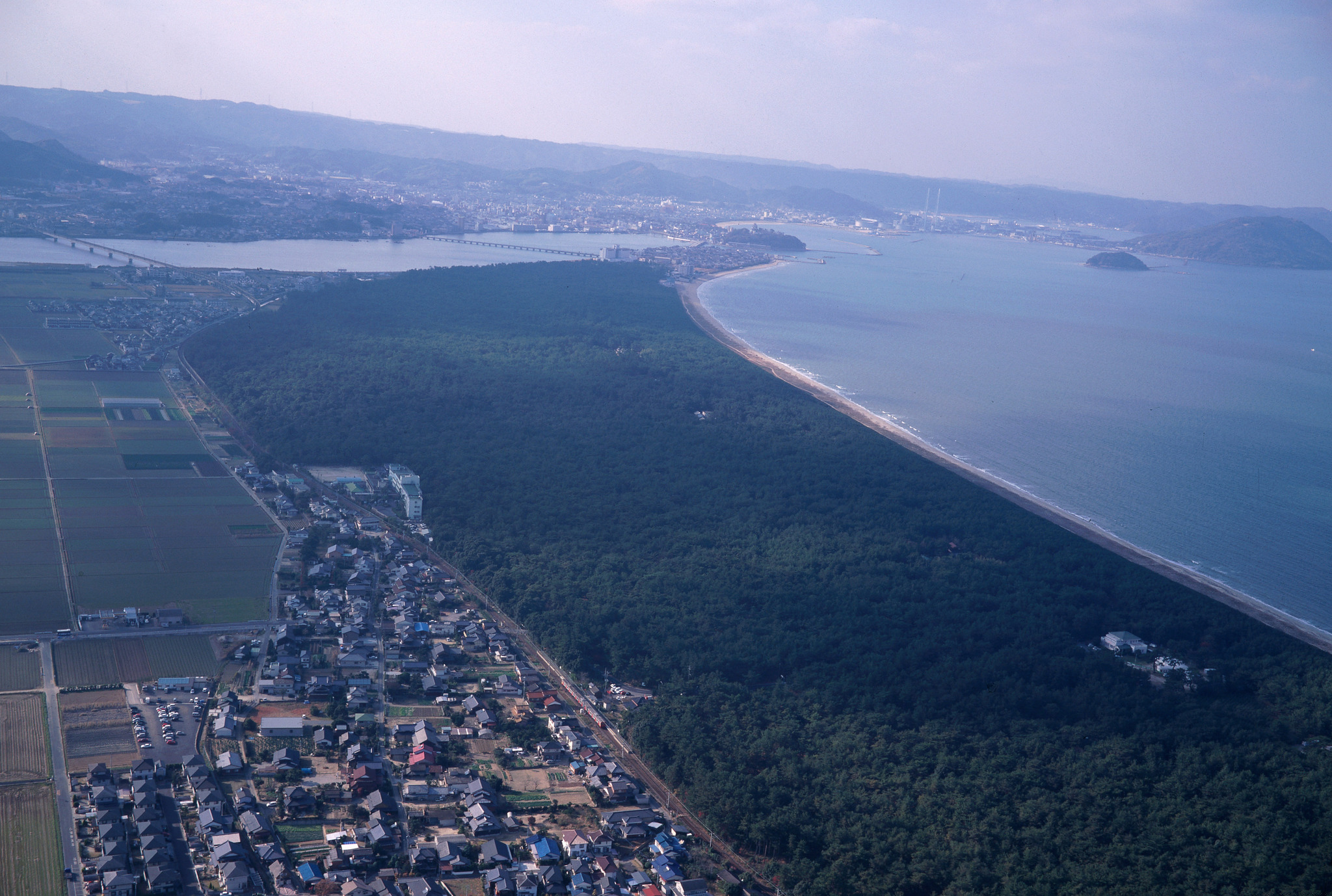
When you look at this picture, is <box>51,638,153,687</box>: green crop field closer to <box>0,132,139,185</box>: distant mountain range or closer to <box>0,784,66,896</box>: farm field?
<box>0,784,66,896</box>: farm field

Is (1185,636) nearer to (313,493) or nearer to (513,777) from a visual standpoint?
(513,777)

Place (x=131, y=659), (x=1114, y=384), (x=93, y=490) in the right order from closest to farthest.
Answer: (x=131, y=659) → (x=93, y=490) → (x=1114, y=384)

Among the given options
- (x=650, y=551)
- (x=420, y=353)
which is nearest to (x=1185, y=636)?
(x=650, y=551)

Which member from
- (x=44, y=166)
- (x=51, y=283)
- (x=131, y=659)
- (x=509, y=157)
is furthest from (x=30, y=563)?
(x=509, y=157)

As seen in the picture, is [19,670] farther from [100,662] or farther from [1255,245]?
[1255,245]

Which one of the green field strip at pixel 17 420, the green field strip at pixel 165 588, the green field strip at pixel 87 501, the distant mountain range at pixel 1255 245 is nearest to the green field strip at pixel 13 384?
the green field strip at pixel 17 420

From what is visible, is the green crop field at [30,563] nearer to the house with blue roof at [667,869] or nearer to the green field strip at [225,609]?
the green field strip at [225,609]
